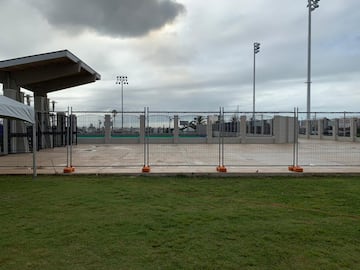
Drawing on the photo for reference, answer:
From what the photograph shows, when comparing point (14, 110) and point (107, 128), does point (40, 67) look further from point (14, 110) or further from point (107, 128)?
point (107, 128)

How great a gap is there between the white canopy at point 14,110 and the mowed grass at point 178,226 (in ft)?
6.36

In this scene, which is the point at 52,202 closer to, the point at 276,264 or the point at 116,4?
the point at 276,264

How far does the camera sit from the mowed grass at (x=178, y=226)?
14.0 feet

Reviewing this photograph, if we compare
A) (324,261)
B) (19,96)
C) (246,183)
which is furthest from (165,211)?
(19,96)

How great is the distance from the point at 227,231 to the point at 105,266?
6.77ft

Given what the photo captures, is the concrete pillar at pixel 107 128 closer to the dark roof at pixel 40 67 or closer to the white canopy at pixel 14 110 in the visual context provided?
the dark roof at pixel 40 67

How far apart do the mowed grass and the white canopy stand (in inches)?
76.3

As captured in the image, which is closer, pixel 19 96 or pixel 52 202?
pixel 52 202

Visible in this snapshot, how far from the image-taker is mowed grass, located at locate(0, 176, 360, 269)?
427cm

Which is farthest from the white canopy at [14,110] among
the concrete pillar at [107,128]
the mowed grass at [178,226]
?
the concrete pillar at [107,128]

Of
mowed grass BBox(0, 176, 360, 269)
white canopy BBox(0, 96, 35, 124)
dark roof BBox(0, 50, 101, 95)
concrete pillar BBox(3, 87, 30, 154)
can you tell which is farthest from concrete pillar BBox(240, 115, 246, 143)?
white canopy BBox(0, 96, 35, 124)

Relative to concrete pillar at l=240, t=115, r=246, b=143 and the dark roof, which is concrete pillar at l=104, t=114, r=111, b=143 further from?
concrete pillar at l=240, t=115, r=246, b=143

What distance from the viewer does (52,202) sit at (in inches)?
289

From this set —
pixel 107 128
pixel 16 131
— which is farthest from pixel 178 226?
pixel 107 128
